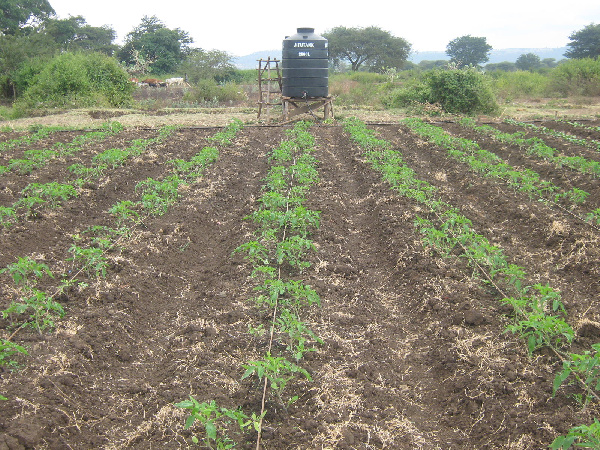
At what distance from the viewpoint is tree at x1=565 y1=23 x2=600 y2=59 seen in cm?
4334

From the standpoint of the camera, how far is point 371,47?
1877 inches

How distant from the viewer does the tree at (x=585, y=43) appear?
142 ft

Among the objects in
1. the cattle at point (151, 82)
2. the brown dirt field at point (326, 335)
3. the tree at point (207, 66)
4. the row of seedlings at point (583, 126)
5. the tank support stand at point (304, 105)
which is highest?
the tree at point (207, 66)

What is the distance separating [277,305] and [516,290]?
2610mm

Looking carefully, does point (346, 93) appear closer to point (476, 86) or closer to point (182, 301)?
point (476, 86)

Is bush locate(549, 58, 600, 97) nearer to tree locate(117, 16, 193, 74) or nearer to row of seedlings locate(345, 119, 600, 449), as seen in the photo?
row of seedlings locate(345, 119, 600, 449)

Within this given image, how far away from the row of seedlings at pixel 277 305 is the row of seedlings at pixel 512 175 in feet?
11.8

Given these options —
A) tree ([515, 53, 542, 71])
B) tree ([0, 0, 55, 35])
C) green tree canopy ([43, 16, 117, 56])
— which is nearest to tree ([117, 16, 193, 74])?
green tree canopy ([43, 16, 117, 56])

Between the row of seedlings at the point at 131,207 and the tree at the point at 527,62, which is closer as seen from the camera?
the row of seedlings at the point at 131,207

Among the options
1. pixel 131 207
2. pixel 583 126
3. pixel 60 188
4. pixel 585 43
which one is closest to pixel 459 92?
pixel 583 126

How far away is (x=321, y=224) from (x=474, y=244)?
229 centimetres

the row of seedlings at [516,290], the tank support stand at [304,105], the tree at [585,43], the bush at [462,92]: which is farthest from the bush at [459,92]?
the tree at [585,43]

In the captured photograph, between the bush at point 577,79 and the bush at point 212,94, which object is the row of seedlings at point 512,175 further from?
the bush at point 577,79

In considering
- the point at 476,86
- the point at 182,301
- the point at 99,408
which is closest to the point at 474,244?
the point at 182,301
